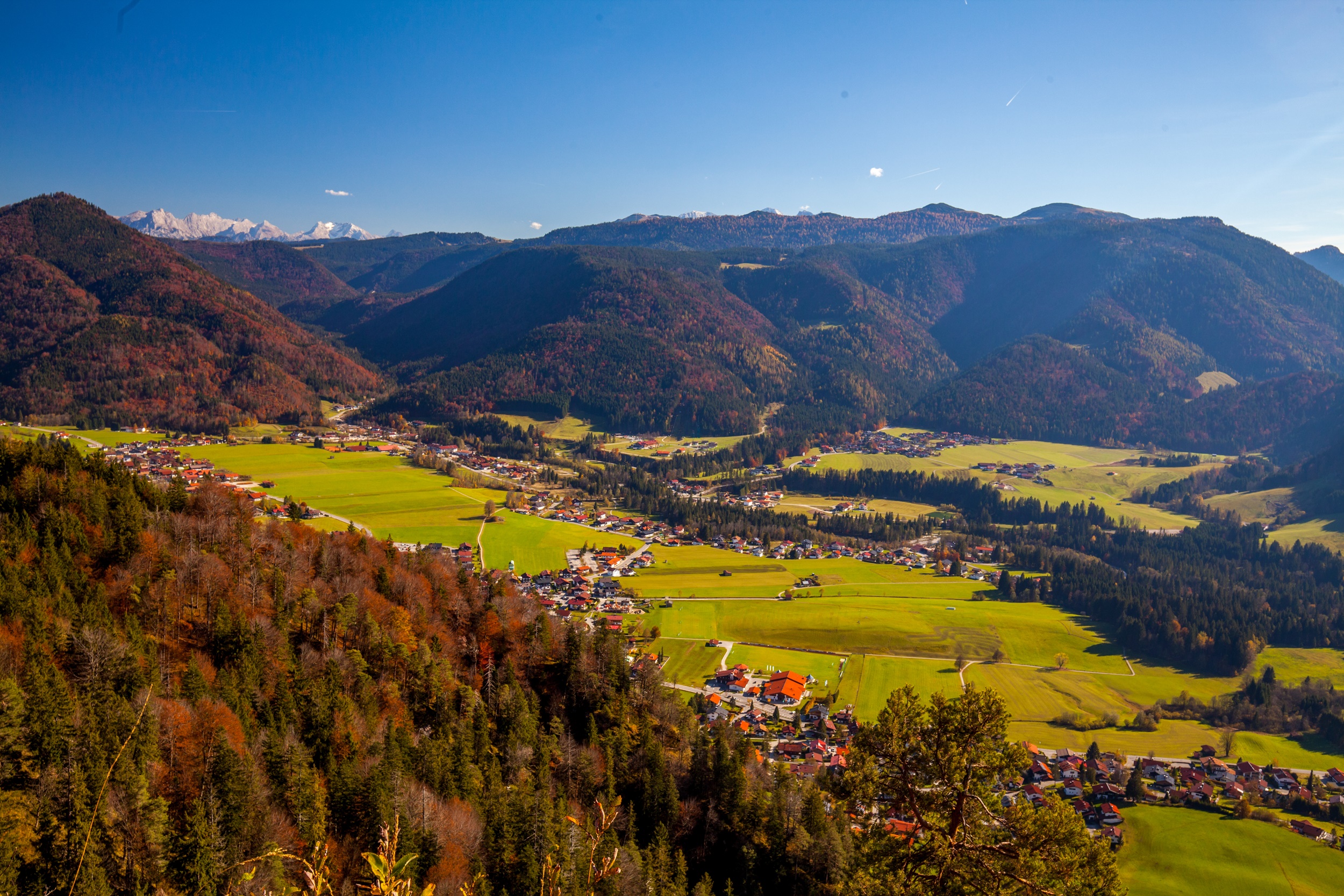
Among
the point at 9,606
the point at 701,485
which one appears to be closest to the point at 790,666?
the point at 9,606

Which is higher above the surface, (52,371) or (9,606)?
(52,371)

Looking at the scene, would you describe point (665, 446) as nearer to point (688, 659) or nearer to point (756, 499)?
point (756, 499)

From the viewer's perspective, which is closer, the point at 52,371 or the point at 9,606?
the point at 9,606

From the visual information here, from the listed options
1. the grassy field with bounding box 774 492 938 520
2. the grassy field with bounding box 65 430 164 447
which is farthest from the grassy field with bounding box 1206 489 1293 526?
the grassy field with bounding box 65 430 164 447

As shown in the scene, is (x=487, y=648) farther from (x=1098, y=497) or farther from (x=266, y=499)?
(x=1098, y=497)

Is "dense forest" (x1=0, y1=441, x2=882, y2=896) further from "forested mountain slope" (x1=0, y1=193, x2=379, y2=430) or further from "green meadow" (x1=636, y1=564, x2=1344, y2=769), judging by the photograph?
"forested mountain slope" (x1=0, y1=193, x2=379, y2=430)

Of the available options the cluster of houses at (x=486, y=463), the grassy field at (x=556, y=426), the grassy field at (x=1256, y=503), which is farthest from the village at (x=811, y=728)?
the grassy field at (x=556, y=426)
